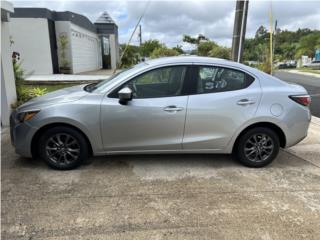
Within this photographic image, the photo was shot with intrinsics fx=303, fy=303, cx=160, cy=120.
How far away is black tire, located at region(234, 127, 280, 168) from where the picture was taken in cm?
445

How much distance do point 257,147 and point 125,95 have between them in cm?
210

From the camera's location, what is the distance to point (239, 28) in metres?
8.52

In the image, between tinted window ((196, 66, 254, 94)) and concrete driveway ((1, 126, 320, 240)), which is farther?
tinted window ((196, 66, 254, 94))

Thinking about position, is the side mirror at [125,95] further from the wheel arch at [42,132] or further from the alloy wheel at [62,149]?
the alloy wheel at [62,149]

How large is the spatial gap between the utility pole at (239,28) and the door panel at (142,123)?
5.12 meters

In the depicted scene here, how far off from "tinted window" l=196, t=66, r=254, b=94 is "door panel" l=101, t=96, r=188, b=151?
356 millimetres

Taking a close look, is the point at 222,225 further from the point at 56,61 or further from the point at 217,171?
the point at 56,61

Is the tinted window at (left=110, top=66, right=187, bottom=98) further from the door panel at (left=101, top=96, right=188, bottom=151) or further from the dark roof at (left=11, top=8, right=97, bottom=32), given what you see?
the dark roof at (left=11, top=8, right=97, bottom=32)

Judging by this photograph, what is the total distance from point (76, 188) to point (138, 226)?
113cm

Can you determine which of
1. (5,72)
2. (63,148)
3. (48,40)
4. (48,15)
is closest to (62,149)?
(63,148)

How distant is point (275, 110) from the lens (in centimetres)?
437

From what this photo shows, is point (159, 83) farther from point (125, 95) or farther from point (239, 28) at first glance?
point (239, 28)

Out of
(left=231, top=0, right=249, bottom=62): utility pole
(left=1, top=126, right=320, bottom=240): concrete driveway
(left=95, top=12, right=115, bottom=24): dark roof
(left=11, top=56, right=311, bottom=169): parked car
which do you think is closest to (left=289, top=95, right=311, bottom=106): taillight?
(left=11, top=56, right=311, bottom=169): parked car

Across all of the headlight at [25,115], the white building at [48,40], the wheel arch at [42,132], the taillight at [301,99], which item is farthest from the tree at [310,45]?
the headlight at [25,115]
